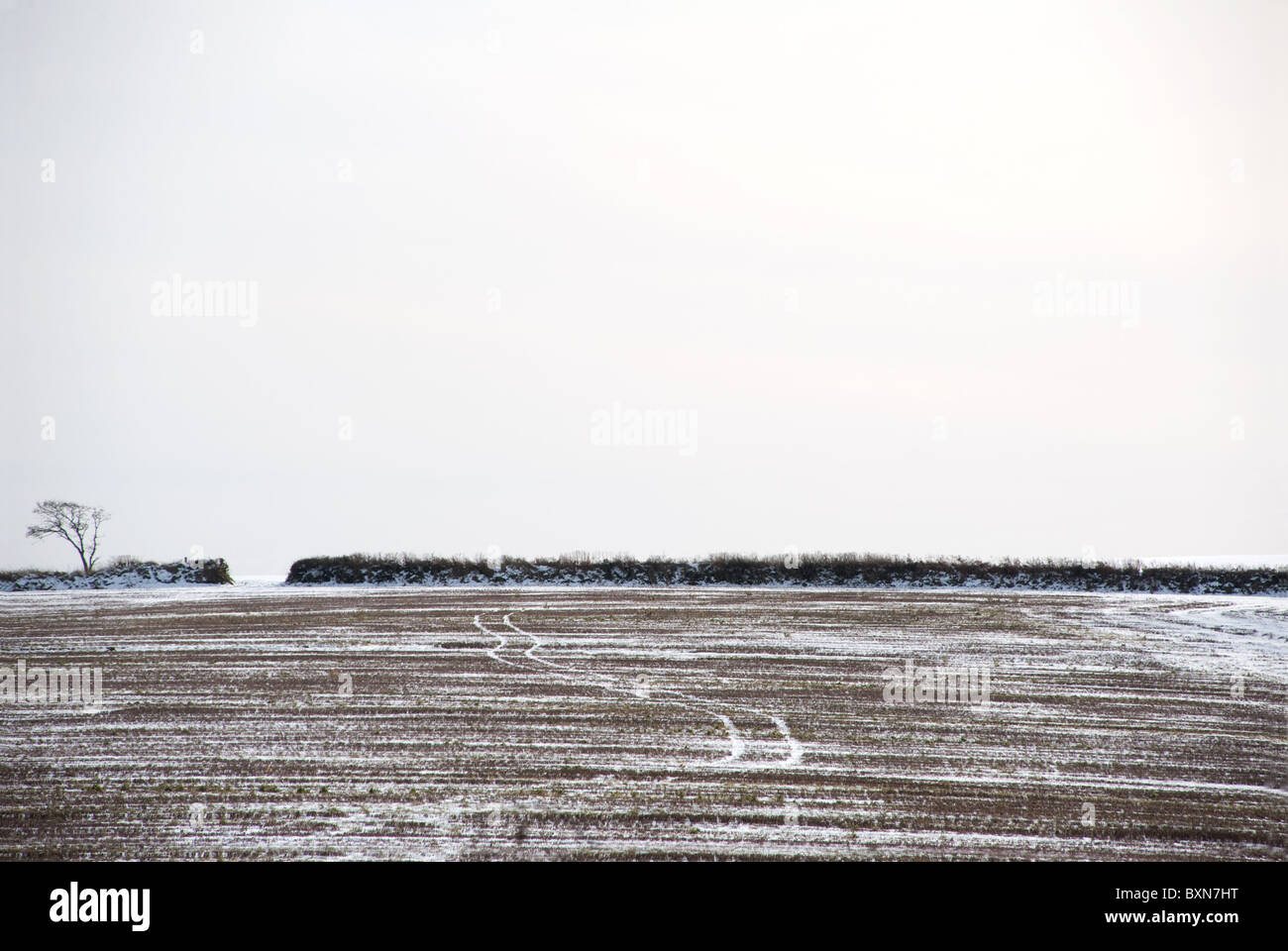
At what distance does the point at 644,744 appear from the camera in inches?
568

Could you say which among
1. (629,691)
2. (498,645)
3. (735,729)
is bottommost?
(735,729)

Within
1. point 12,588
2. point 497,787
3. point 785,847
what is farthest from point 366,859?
point 12,588

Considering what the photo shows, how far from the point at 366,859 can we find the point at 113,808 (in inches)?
151

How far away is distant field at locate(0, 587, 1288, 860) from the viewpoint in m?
10.7

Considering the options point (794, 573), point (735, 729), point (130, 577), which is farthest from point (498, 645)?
point (130, 577)

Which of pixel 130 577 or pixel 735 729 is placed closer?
pixel 735 729

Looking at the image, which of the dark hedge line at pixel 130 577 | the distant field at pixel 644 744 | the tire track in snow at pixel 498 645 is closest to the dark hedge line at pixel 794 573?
the dark hedge line at pixel 130 577

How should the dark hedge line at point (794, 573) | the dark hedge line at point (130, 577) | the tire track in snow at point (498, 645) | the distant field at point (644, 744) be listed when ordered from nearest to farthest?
1. the distant field at point (644, 744)
2. the tire track in snow at point (498, 645)
3. the dark hedge line at point (794, 573)
4. the dark hedge line at point (130, 577)

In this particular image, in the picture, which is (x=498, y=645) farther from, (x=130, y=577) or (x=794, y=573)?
(x=130, y=577)

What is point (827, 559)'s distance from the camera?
43062 millimetres

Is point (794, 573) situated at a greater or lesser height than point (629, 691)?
greater

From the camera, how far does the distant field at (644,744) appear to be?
10711 millimetres

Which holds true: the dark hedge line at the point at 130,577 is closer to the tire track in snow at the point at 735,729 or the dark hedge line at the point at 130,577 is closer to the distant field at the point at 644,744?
the distant field at the point at 644,744

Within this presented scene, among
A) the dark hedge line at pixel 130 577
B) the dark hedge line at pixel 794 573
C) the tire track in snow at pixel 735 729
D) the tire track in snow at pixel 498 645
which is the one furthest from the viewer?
the dark hedge line at pixel 130 577
